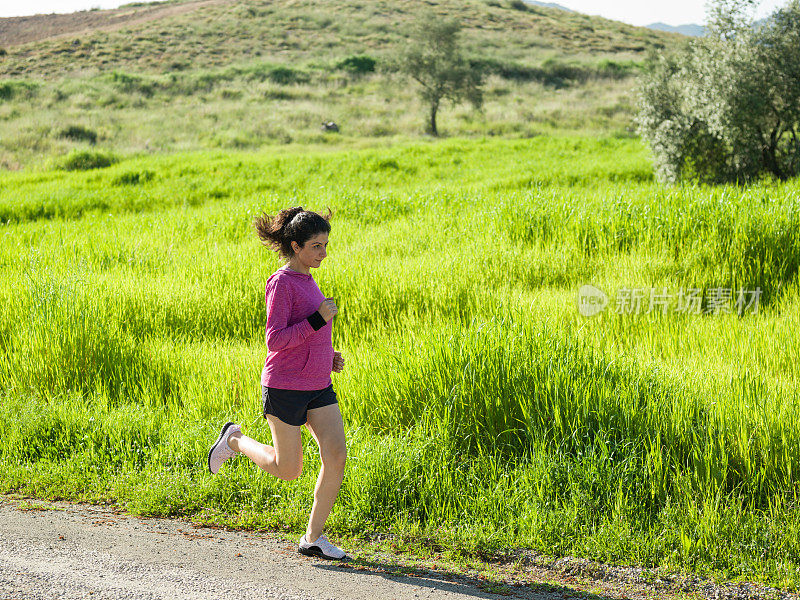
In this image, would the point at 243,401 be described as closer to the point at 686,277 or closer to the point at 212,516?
the point at 212,516

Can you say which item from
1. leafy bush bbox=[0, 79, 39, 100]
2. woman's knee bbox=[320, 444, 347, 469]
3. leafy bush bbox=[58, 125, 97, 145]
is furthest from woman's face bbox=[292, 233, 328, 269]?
leafy bush bbox=[0, 79, 39, 100]

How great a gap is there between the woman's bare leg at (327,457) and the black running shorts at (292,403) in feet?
0.15

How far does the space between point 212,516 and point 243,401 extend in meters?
1.49

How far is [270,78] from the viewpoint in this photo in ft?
165

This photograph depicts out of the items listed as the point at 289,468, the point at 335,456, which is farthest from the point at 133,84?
the point at 335,456

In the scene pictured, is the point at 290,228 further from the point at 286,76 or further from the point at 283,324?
the point at 286,76

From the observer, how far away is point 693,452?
411 centimetres

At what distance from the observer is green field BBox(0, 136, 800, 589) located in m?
3.97

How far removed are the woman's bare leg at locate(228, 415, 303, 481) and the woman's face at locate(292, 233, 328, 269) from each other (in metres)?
0.90

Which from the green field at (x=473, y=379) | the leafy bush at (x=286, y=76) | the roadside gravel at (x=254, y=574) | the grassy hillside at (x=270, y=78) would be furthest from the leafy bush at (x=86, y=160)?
the leafy bush at (x=286, y=76)

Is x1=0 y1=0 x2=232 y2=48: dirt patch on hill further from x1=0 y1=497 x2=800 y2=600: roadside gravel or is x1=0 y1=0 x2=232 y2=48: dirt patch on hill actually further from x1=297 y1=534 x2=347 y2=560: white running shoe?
x1=297 y1=534 x2=347 y2=560: white running shoe

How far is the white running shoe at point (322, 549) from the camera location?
3.63 metres

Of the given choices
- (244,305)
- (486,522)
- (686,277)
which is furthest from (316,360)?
(686,277)

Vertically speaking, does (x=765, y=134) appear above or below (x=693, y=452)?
above
